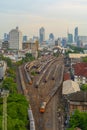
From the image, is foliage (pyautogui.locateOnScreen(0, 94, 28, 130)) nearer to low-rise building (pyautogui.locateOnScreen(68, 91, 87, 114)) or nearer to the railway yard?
the railway yard

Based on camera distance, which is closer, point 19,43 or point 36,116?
point 36,116

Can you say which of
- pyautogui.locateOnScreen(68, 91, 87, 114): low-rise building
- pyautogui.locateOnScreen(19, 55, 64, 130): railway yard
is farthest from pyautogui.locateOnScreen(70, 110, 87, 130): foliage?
pyautogui.locateOnScreen(68, 91, 87, 114): low-rise building

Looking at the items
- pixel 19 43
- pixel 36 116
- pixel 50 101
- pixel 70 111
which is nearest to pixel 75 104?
pixel 70 111

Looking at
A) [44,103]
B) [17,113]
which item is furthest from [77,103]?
[17,113]

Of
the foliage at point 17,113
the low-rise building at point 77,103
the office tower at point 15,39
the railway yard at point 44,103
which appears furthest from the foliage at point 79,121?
the office tower at point 15,39

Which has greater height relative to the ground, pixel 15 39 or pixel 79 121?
pixel 15 39

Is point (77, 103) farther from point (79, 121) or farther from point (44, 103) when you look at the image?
point (79, 121)

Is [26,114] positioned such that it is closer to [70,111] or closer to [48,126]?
[48,126]

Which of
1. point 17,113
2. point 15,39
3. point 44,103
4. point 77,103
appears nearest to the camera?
point 17,113
